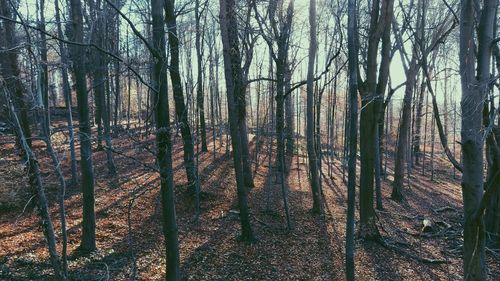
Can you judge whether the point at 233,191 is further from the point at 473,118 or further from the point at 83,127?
the point at 473,118

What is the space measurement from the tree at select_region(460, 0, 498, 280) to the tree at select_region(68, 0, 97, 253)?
21.3ft

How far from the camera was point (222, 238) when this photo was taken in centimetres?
1028

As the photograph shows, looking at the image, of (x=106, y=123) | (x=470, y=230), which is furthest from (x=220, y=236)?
(x=106, y=123)

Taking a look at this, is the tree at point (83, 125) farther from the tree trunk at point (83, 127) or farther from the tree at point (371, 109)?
the tree at point (371, 109)

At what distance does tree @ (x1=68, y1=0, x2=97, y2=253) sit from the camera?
7.52 meters

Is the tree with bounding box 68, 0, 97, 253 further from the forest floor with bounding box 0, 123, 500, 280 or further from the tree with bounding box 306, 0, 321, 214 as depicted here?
the tree with bounding box 306, 0, 321, 214

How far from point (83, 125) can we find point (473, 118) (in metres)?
6.78

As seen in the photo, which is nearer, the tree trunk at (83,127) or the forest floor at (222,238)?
the tree trunk at (83,127)

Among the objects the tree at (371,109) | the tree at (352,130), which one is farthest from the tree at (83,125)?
the tree at (371,109)

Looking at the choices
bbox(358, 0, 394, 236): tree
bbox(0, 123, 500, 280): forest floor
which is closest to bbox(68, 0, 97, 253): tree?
bbox(0, 123, 500, 280): forest floor

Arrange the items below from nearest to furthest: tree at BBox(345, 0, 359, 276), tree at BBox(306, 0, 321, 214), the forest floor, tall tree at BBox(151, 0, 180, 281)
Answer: tall tree at BBox(151, 0, 180, 281)
tree at BBox(345, 0, 359, 276)
the forest floor
tree at BBox(306, 0, 321, 214)

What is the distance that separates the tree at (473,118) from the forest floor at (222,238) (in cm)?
256

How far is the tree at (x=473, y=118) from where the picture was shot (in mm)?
4582

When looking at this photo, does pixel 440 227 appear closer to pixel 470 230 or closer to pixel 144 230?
pixel 470 230
